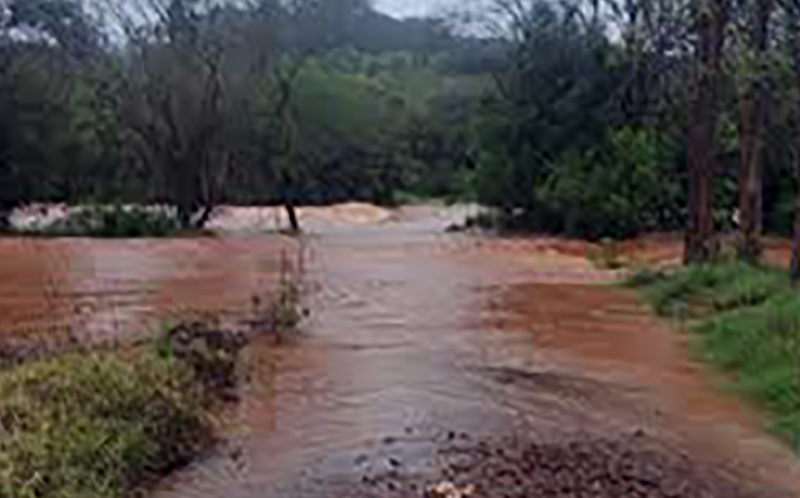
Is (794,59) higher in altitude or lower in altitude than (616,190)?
higher

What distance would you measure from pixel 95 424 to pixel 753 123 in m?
16.0

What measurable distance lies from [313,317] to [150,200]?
2705 cm

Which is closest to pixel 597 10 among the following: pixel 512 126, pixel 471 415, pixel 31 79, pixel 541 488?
pixel 512 126

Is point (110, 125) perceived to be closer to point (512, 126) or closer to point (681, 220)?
point (512, 126)

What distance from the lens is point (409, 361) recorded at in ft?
47.7

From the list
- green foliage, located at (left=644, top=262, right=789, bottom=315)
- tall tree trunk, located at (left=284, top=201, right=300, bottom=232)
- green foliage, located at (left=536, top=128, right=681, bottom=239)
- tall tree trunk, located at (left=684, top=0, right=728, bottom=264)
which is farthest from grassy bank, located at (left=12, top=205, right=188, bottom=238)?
green foliage, located at (left=644, top=262, right=789, bottom=315)

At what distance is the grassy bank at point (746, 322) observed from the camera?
1230 cm

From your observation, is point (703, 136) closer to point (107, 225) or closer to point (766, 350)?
point (766, 350)

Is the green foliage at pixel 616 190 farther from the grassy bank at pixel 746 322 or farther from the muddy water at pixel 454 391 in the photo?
the muddy water at pixel 454 391

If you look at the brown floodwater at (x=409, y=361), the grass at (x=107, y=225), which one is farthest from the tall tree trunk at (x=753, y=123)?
the grass at (x=107, y=225)

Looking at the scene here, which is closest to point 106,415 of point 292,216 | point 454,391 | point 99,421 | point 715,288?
point 99,421

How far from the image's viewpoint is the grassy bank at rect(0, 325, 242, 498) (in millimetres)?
7523

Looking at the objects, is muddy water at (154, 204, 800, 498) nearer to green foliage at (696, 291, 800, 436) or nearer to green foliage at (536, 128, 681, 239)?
green foliage at (696, 291, 800, 436)

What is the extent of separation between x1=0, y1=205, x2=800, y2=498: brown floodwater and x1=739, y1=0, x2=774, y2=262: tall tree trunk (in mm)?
2267
